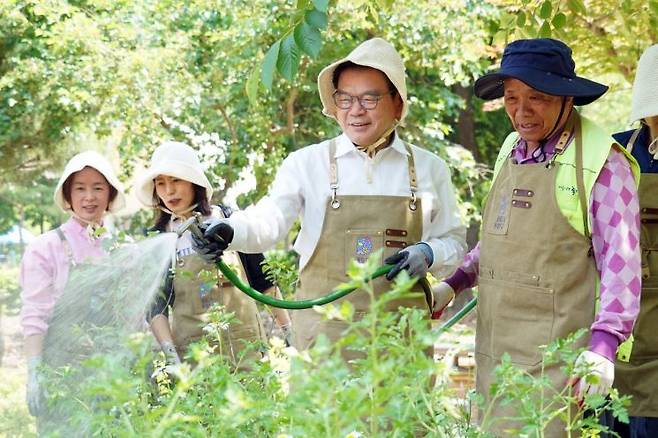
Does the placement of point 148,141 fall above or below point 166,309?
above

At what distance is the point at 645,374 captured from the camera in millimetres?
2809

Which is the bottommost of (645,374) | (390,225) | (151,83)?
(645,374)

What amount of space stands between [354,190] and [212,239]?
1.69ft

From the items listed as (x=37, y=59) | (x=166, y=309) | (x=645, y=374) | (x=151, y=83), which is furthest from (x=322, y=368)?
(x=37, y=59)

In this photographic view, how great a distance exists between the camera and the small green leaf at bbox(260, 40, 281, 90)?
94.6 inches

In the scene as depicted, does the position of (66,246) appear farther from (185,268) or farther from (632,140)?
(632,140)

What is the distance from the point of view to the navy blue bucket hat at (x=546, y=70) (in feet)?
8.04

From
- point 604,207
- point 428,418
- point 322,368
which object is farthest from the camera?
point 604,207

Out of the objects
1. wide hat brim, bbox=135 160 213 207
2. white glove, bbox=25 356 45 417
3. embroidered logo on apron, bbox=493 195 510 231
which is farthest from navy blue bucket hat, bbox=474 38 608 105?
white glove, bbox=25 356 45 417

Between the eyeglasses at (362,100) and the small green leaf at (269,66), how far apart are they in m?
0.43

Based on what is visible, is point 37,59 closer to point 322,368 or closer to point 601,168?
point 601,168

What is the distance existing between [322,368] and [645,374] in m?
1.68

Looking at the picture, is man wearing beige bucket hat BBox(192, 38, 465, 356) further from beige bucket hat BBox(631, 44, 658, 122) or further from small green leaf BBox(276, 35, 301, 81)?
beige bucket hat BBox(631, 44, 658, 122)

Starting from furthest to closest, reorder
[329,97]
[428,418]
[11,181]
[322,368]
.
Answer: [11,181], [329,97], [428,418], [322,368]
